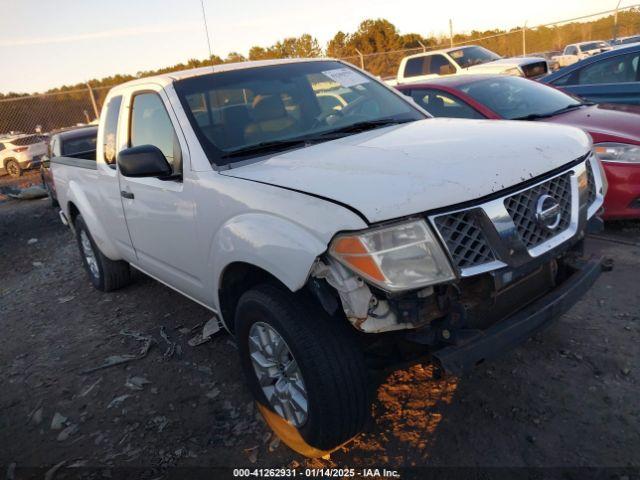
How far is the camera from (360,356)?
218 cm

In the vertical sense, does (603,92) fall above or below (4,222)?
above

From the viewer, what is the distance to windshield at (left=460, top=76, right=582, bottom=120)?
5234mm

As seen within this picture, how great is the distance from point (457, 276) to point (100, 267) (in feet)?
13.2

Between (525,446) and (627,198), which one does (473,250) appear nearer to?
(525,446)

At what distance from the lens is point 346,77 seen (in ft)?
12.1

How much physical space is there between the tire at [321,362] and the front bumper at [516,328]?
1.23ft

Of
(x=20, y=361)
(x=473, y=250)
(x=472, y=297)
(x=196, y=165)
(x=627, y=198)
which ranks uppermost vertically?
(x=196, y=165)

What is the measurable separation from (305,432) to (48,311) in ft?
12.1

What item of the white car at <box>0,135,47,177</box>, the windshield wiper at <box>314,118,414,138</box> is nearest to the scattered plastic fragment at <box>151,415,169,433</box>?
the windshield wiper at <box>314,118,414,138</box>

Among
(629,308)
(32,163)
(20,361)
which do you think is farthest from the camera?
(32,163)

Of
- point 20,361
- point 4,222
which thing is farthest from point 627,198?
point 4,222

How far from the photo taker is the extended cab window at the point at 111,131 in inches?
154

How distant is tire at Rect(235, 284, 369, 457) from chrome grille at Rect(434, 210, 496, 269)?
576mm

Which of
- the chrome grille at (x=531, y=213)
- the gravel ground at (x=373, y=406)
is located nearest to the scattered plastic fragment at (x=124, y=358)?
the gravel ground at (x=373, y=406)
